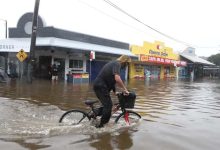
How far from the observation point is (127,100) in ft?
26.9

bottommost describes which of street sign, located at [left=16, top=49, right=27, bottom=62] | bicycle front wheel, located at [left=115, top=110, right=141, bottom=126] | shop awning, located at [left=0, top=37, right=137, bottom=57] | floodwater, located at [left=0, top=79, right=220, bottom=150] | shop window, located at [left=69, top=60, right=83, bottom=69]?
floodwater, located at [left=0, top=79, right=220, bottom=150]

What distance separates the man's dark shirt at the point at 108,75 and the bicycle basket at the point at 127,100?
0.39 metres

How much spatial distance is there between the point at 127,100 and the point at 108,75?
771 millimetres

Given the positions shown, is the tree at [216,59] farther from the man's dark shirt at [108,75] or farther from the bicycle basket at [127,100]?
the man's dark shirt at [108,75]

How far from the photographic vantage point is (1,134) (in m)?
7.33

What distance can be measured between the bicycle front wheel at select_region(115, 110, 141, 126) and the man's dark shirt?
85cm

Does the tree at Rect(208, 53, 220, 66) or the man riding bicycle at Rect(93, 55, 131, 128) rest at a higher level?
the tree at Rect(208, 53, 220, 66)

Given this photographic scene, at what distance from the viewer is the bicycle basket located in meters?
8.14

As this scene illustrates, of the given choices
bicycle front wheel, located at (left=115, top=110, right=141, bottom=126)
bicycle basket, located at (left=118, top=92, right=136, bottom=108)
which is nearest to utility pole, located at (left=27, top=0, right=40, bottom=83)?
bicycle front wheel, located at (left=115, top=110, right=141, bottom=126)

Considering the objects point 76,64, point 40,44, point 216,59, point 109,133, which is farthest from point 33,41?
point 216,59

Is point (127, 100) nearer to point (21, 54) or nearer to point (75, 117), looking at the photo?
point (75, 117)

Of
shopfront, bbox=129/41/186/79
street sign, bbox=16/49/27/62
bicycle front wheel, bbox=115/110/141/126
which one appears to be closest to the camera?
bicycle front wheel, bbox=115/110/141/126

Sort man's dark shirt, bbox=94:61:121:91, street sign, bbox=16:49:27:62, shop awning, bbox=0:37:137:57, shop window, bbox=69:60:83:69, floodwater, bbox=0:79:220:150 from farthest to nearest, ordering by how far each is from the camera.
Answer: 1. shop window, bbox=69:60:83:69
2. shop awning, bbox=0:37:137:57
3. street sign, bbox=16:49:27:62
4. man's dark shirt, bbox=94:61:121:91
5. floodwater, bbox=0:79:220:150

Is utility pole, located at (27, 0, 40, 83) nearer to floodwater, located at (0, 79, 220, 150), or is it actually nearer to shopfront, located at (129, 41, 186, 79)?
floodwater, located at (0, 79, 220, 150)
